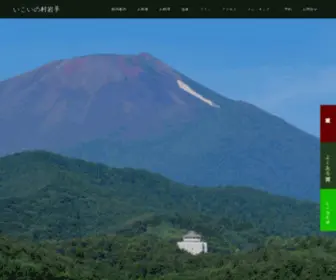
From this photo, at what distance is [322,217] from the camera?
24.2m

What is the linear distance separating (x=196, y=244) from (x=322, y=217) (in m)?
124

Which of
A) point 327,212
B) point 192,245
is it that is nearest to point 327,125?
point 327,212

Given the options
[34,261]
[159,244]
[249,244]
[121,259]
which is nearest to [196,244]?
[159,244]

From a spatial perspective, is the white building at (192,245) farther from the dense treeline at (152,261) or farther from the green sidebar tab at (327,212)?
Result: the green sidebar tab at (327,212)

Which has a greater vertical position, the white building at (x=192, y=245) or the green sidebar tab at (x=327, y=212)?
the green sidebar tab at (x=327, y=212)

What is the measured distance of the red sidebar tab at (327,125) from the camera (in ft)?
83.0
